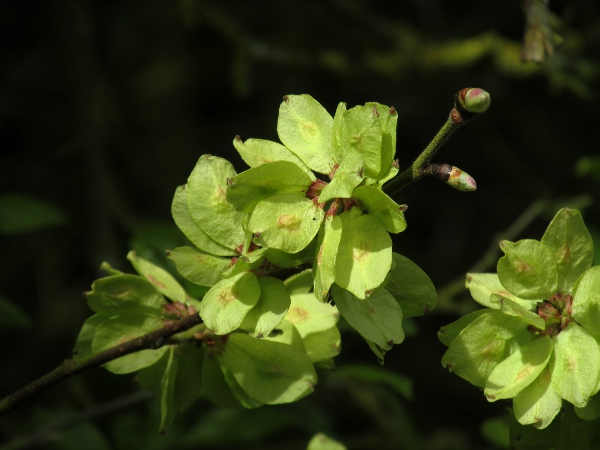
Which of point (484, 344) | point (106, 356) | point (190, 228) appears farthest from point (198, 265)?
point (484, 344)

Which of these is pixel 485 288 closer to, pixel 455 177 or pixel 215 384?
pixel 455 177

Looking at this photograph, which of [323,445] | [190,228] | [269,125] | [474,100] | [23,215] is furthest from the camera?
[269,125]

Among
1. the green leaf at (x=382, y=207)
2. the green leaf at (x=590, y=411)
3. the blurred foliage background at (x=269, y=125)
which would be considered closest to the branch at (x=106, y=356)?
the green leaf at (x=382, y=207)

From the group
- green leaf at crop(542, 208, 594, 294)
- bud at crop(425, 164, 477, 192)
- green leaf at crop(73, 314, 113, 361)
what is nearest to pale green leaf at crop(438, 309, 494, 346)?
green leaf at crop(542, 208, 594, 294)

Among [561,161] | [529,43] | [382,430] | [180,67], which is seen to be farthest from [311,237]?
[180,67]

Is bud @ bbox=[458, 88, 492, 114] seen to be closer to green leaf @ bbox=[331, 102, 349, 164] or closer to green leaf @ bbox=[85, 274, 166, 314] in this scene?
green leaf @ bbox=[331, 102, 349, 164]

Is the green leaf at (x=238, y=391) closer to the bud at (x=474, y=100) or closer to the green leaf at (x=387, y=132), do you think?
the green leaf at (x=387, y=132)

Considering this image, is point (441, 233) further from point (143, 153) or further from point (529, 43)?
point (529, 43)
